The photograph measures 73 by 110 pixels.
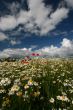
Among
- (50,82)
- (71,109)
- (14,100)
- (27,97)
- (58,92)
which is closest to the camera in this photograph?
(71,109)

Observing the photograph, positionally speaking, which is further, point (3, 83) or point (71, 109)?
point (3, 83)

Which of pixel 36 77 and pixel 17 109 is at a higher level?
pixel 36 77

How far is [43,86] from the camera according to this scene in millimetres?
8523

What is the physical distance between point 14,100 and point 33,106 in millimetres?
550

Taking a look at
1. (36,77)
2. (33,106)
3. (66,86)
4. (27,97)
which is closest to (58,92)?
(66,86)

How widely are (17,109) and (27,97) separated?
0.41 m

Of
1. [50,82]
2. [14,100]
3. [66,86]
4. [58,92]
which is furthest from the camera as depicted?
[50,82]

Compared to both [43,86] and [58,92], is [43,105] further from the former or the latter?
[43,86]

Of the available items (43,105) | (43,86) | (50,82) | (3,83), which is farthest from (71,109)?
(50,82)

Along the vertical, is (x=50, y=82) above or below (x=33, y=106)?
above

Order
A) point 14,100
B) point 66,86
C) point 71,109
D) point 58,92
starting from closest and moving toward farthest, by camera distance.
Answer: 1. point 71,109
2. point 14,100
3. point 58,92
4. point 66,86

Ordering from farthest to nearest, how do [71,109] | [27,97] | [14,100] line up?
[14,100] → [27,97] → [71,109]

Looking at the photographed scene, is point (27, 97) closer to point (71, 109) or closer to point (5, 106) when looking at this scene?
point (5, 106)

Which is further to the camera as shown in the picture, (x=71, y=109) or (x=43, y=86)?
(x=43, y=86)
